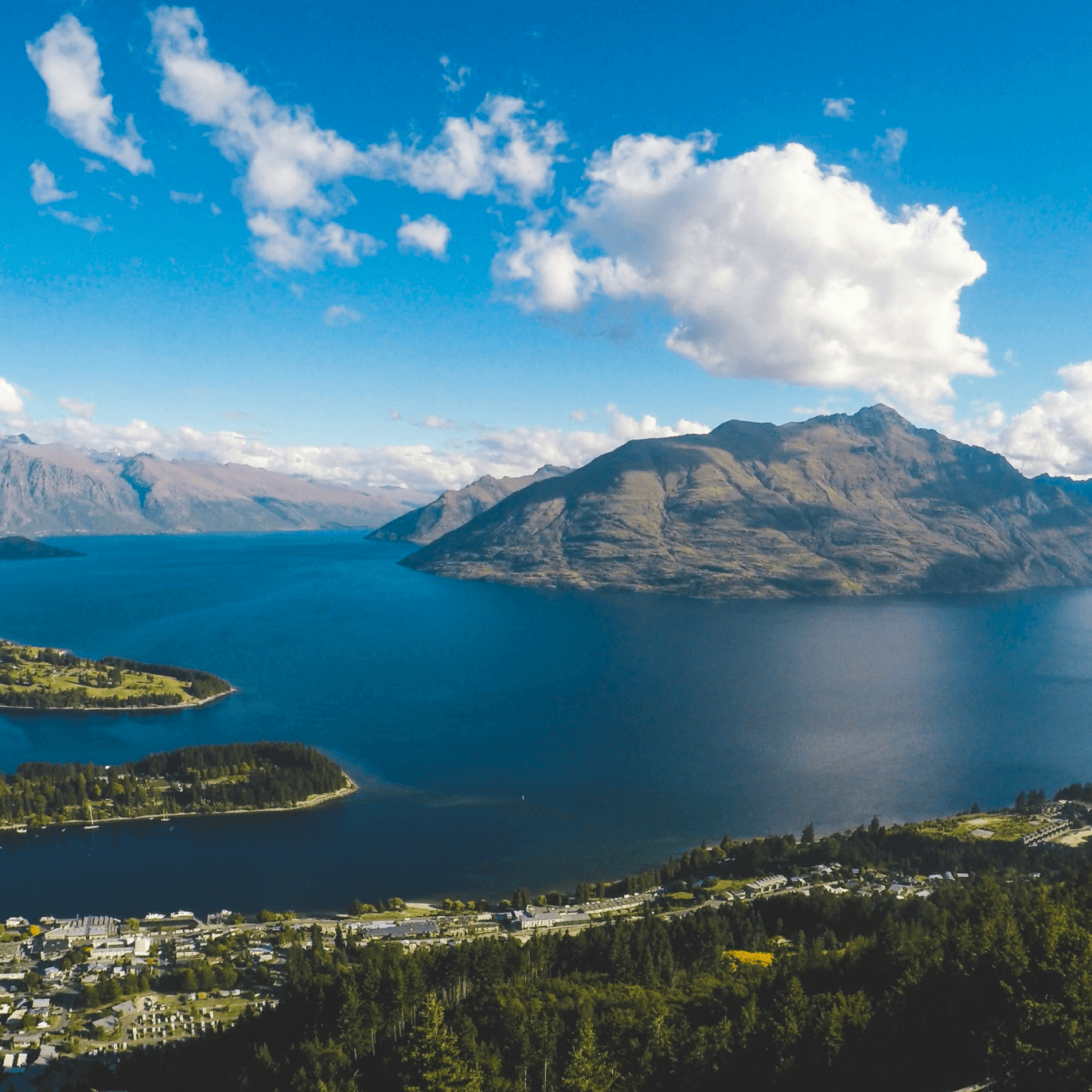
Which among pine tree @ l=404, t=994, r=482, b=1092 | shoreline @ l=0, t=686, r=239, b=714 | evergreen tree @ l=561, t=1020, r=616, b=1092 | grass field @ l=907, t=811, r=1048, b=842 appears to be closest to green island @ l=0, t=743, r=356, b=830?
shoreline @ l=0, t=686, r=239, b=714

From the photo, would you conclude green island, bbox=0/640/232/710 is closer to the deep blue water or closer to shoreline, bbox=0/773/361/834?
the deep blue water

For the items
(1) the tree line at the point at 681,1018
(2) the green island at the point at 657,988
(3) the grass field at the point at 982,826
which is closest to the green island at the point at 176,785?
(2) the green island at the point at 657,988

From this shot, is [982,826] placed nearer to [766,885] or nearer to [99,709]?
[766,885]

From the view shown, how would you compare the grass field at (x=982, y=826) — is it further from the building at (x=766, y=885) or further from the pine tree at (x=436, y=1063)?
the pine tree at (x=436, y=1063)

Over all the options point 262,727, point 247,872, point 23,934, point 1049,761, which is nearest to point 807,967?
point 247,872

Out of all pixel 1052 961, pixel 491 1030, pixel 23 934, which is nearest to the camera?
pixel 1052 961

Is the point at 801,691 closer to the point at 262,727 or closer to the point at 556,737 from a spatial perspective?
the point at 556,737
